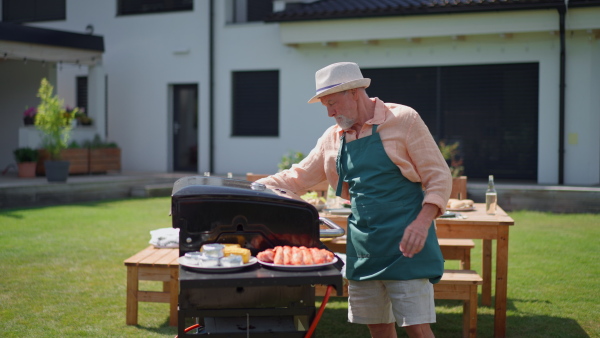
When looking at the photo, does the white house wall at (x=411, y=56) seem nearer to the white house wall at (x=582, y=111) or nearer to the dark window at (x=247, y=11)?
the white house wall at (x=582, y=111)

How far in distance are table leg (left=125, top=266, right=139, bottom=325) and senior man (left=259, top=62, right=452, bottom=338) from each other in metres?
2.31

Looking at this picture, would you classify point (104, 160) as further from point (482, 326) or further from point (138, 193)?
point (482, 326)

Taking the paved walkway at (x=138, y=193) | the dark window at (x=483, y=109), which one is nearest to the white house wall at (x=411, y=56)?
the dark window at (x=483, y=109)

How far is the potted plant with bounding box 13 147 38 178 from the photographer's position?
49.5 ft

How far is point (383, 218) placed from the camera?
329 cm

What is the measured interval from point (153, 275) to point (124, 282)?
1.75 m

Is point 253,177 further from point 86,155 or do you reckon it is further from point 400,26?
point 86,155

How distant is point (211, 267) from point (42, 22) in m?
19.2

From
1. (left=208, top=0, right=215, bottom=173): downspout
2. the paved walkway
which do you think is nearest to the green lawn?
the paved walkway

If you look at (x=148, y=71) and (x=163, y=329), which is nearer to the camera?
(x=163, y=329)

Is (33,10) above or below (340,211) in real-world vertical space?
above

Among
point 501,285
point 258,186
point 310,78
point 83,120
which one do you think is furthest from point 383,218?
point 83,120

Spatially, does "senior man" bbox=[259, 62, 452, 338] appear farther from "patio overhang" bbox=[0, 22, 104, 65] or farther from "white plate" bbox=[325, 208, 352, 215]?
"patio overhang" bbox=[0, 22, 104, 65]

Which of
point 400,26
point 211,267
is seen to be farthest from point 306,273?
point 400,26
